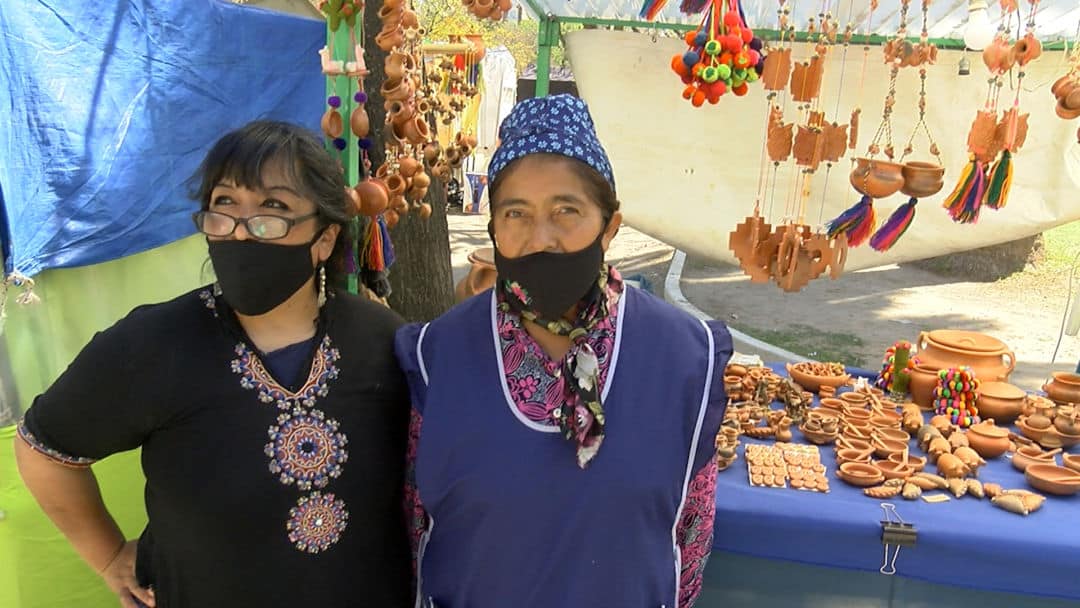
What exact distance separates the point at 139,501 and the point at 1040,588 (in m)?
2.42

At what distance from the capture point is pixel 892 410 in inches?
109

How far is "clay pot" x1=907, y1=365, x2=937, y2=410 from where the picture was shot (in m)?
2.80

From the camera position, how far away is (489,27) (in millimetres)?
16672

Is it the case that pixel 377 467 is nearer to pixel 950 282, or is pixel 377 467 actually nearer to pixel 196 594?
pixel 196 594

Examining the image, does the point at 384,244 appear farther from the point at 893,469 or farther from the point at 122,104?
the point at 893,469

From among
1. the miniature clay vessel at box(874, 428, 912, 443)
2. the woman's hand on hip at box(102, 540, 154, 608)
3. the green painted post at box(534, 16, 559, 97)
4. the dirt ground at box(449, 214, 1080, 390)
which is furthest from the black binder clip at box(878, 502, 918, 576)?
the dirt ground at box(449, 214, 1080, 390)

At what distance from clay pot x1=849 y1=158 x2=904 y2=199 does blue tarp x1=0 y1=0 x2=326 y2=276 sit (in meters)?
1.96

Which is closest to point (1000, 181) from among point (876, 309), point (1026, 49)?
point (1026, 49)

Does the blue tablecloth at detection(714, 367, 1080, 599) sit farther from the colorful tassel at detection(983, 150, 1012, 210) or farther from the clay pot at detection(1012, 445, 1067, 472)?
the colorful tassel at detection(983, 150, 1012, 210)

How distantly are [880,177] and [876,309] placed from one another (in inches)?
215

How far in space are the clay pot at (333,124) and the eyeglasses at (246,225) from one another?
2.42 ft

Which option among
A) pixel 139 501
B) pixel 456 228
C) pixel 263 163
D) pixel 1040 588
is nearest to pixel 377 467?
pixel 263 163

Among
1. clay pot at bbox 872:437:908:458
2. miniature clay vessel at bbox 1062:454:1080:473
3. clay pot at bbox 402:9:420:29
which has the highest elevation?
clay pot at bbox 402:9:420:29

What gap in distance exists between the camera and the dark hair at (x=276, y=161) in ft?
4.42
